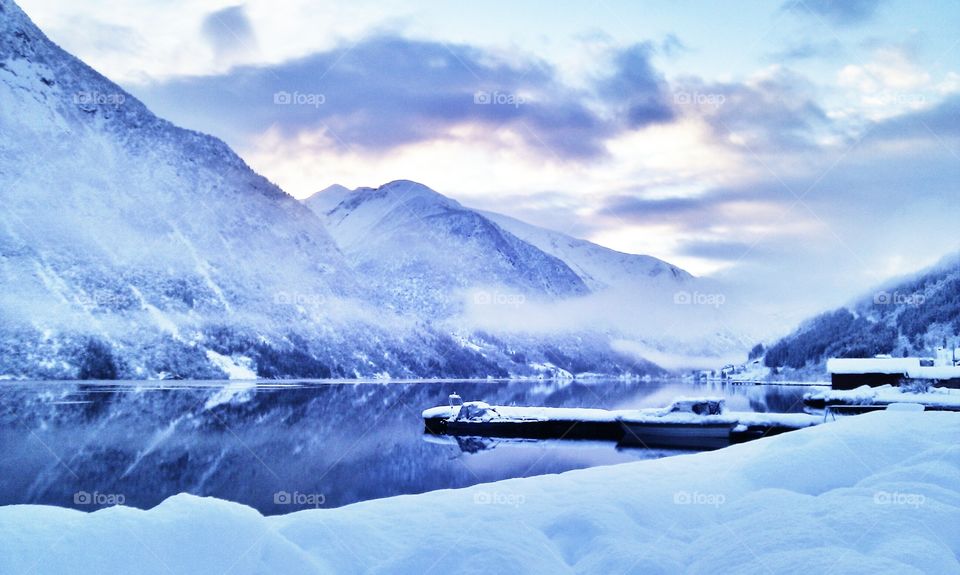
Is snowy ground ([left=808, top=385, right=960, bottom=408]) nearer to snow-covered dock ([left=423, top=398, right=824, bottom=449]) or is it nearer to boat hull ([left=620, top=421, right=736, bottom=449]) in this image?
snow-covered dock ([left=423, top=398, right=824, bottom=449])

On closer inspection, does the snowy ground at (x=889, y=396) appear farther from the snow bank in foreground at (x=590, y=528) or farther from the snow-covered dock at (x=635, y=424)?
the snow bank in foreground at (x=590, y=528)

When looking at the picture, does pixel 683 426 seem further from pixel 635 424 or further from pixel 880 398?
pixel 880 398

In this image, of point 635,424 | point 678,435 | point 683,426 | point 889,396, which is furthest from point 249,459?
point 889,396

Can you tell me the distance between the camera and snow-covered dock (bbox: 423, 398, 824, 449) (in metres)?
54.7

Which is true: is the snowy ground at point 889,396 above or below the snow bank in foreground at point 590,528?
below

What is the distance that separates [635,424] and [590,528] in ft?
154

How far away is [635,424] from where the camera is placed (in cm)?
5812

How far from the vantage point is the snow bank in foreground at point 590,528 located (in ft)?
32.2

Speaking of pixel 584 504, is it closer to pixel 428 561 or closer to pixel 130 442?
pixel 428 561

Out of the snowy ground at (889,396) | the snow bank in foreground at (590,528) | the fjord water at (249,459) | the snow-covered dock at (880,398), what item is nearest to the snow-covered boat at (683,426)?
the fjord water at (249,459)

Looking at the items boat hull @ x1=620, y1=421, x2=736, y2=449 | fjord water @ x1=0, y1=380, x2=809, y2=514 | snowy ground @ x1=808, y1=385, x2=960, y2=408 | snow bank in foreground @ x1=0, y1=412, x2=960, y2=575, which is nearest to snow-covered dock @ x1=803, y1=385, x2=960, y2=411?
snowy ground @ x1=808, y1=385, x2=960, y2=408

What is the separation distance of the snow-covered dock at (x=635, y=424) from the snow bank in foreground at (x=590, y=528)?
38958 millimetres

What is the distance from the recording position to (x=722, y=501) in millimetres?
15203

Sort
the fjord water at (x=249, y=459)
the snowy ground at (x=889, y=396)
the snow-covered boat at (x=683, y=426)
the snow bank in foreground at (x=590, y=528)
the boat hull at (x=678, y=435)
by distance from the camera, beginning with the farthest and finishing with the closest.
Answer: the snowy ground at (x=889, y=396), the snow-covered boat at (x=683, y=426), the boat hull at (x=678, y=435), the fjord water at (x=249, y=459), the snow bank in foreground at (x=590, y=528)
